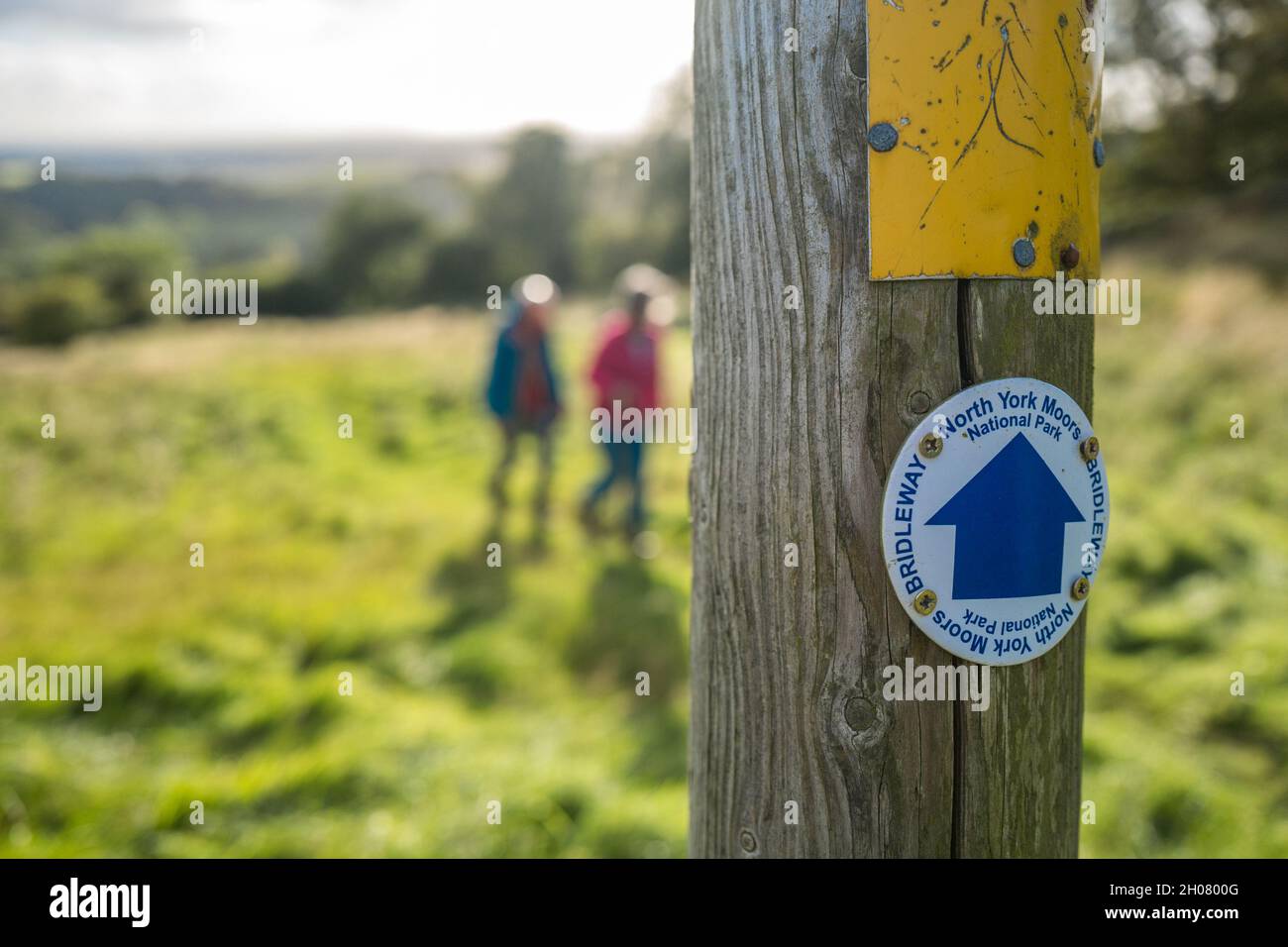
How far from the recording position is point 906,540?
1.22 meters

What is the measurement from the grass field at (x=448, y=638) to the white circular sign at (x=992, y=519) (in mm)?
2401

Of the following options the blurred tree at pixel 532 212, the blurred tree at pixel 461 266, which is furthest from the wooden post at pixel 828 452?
the blurred tree at pixel 461 266

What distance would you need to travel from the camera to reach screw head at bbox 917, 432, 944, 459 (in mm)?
1214

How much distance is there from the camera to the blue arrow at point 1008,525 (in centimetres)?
124

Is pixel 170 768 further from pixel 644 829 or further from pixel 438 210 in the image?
pixel 438 210


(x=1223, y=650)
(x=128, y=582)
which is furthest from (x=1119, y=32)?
(x=128, y=582)

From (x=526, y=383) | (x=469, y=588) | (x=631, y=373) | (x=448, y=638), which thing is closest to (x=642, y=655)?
(x=448, y=638)

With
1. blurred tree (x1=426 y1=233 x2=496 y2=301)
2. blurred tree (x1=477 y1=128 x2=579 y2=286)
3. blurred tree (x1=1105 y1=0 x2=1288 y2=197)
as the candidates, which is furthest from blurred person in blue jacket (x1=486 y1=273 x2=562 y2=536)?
blurred tree (x1=426 y1=233 x2=496 y2=301)

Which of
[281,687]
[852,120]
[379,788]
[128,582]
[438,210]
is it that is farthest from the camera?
[438,210]

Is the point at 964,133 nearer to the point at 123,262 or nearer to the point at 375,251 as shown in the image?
the point at 123,262

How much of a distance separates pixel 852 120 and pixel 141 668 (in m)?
4.72

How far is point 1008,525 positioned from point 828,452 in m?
0.25

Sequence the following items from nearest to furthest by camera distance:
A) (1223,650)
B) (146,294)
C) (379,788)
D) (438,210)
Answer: (379,788) → (1223,650) → (146,294) → (438,210)

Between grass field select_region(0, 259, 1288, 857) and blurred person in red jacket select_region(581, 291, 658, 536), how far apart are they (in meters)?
0.41
